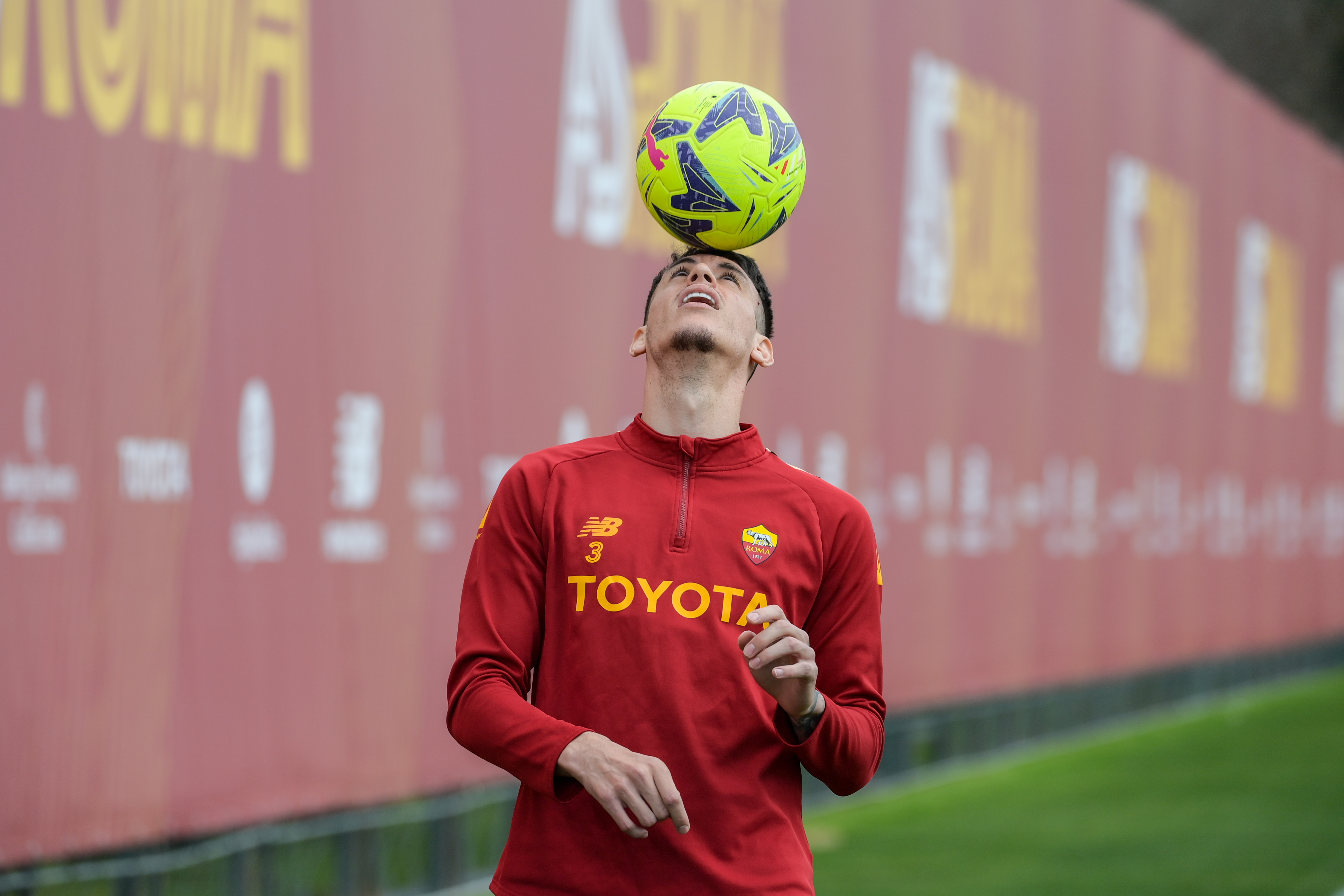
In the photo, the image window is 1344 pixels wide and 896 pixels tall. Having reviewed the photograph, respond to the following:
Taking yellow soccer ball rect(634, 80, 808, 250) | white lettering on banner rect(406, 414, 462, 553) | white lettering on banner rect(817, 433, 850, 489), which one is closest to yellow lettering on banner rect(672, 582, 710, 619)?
yellow soccer ball rect(634, 80, 808, 250)

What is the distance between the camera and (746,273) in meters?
2.55

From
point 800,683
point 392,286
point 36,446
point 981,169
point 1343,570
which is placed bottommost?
point 1343,570

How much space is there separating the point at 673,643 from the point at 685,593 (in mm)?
70

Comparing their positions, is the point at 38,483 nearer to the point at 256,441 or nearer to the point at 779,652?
the point at 256,441

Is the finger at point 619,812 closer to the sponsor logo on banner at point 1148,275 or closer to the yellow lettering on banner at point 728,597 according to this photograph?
the yellow lettering on banner at point 728,597

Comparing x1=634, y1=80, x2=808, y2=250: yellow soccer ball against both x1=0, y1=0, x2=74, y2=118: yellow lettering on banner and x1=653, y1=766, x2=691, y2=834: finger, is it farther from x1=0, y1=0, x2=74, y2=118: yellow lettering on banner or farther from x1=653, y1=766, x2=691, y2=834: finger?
x1=0, y1=0, x2=74, y2=118: yellow lettering on banner

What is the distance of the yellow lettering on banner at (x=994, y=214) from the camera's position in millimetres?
9625

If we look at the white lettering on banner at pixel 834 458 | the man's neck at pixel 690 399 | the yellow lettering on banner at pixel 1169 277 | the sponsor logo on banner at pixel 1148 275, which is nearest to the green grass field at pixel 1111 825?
the white lettering on banner at pixel 834 458

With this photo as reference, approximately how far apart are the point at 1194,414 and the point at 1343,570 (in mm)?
4836

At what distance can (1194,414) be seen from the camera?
44.0ft

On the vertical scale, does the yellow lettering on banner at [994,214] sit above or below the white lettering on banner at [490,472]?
above

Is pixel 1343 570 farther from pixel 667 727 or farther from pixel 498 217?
pixel 667 727

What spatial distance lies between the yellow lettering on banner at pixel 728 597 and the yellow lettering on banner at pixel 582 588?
0.54 feet

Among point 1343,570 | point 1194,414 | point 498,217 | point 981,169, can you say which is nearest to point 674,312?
point 498,217
